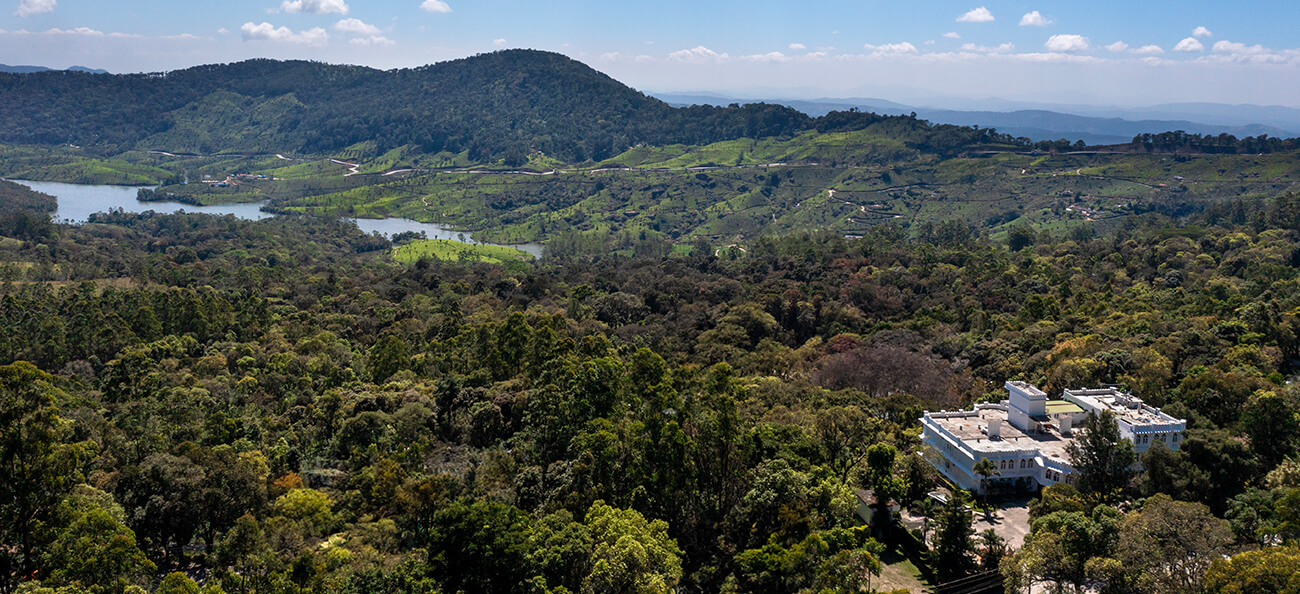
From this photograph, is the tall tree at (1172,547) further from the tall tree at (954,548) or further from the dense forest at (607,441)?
the tall tree at (954,548)

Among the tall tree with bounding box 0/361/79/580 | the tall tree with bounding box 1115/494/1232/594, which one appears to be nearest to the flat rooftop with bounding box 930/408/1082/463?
the tall tree with bounding box 1115/494/1232/594

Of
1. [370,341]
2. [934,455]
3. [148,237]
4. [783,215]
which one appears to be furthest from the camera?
[783,215]

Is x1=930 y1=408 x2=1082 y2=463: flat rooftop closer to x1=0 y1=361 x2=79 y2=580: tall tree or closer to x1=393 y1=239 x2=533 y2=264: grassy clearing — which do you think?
x1=0 y1=361 x2=79 y2=580: tall tree

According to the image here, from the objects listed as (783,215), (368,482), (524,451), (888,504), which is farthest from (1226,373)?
(783,215)

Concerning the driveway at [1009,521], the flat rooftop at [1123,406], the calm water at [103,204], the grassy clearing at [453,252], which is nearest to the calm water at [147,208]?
the calm water at [103,204]

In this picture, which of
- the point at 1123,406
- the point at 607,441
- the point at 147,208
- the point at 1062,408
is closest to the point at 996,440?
the point at 1062,408

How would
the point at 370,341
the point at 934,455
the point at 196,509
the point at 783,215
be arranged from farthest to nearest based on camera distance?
1. the point at 783,215
2. the point at 370,341
3. the point at 934,455
4. the point at 196,509

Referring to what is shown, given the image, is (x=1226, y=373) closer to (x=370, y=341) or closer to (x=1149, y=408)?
(x=1149, y=408)
